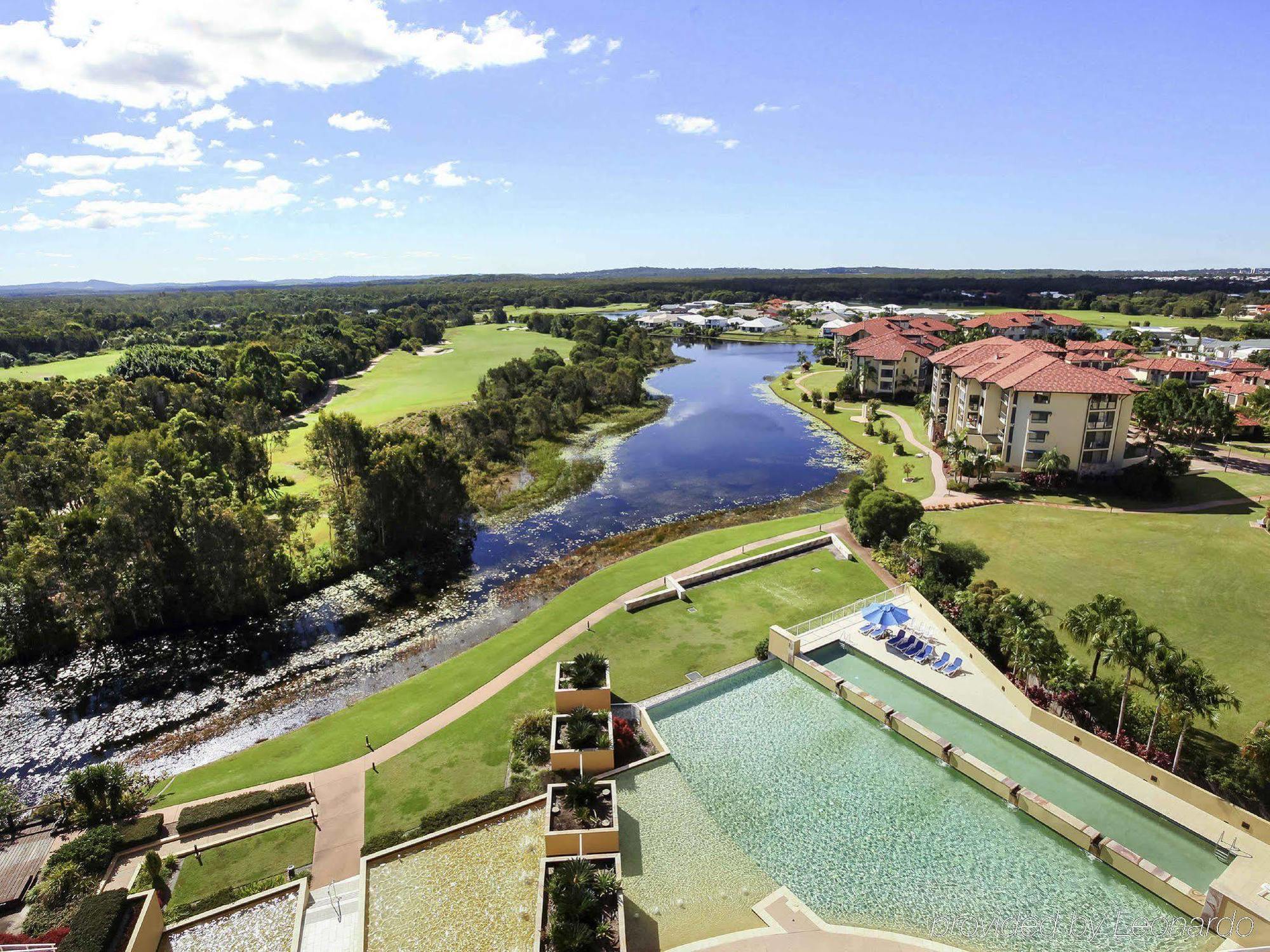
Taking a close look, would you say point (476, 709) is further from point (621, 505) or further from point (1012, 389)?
point (1012, 389)

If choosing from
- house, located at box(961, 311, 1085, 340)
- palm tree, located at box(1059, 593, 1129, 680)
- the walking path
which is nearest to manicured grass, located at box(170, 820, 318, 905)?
the walking path

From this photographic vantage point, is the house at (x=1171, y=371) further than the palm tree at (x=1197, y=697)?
Yes

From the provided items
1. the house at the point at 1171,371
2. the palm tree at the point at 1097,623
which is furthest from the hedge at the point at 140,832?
the house at the point at 1171,371

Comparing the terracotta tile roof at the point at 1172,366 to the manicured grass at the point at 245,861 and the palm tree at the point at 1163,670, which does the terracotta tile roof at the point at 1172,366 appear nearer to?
the palm tree at the point at 1163,670

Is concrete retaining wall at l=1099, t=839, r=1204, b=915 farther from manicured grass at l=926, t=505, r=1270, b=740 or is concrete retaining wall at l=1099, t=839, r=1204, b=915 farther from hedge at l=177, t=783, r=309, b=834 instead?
hedge at l=177, t=783, r=309, b=834

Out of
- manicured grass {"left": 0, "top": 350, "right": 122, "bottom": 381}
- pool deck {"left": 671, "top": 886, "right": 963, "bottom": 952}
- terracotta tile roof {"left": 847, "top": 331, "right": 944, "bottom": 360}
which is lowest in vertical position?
pool deck {"left": 671, "top": 886, "right": 963, "bottom": 952}

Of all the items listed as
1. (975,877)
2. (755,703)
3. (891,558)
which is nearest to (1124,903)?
(975,877)
